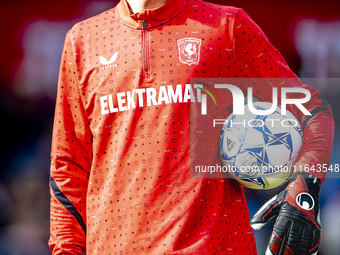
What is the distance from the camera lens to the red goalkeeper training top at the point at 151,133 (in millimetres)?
1102

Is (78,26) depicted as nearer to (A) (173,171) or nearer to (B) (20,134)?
(A) (173,171)

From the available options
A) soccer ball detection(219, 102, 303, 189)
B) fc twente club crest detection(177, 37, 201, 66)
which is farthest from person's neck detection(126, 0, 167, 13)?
soccer ball detection(219, 102, 303, 189)

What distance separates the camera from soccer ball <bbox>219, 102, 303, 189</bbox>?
3.94ft

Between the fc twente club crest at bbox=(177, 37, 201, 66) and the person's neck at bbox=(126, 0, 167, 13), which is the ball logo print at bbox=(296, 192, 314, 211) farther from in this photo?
the person's neck at bbox=(126, 0, 167, 13)

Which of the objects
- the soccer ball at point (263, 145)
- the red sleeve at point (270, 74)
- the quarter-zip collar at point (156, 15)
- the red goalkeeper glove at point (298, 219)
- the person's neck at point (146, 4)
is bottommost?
the red goalkeeper glove at point (298, 219)

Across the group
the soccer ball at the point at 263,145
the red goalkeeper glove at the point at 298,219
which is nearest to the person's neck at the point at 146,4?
the soccer ball at the point at 263,145

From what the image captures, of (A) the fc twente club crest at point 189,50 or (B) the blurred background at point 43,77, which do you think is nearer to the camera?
(A) the fc twente club crest at point 189,50

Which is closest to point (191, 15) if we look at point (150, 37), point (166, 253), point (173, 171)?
point (150, 37)

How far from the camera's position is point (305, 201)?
1097 millimetres

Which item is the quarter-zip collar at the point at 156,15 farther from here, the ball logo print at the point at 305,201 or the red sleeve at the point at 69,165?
the ball logo print at the point at 305,201

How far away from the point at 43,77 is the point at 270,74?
1.56 metres

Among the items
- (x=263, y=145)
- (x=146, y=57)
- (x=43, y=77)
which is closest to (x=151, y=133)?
(x=146, y=57)

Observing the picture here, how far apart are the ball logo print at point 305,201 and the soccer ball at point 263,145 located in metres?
0.13

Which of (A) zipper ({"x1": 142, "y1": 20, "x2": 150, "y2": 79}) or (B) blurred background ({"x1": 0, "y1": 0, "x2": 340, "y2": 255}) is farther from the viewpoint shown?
(B) blurred background ({"x1": 0, "y1": 0, "x2": 340, "y2": 255})
